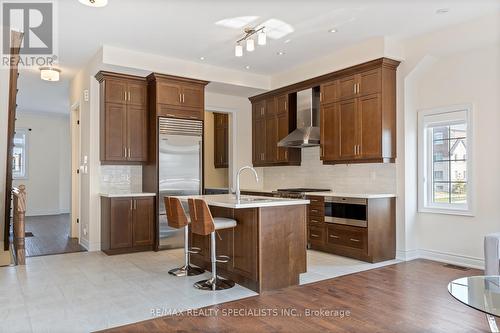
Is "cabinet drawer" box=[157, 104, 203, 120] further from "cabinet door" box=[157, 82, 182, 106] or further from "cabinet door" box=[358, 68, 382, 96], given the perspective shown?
"cabinet door" box=[358, 68, 382, 96]

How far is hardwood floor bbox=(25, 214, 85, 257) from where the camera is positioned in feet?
18.5

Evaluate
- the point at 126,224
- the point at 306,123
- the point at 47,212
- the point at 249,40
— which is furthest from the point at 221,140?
the point at 47,212

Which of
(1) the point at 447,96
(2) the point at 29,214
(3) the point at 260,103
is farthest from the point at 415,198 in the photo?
(2) the point at 29,214

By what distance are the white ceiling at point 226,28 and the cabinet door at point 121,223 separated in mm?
2286

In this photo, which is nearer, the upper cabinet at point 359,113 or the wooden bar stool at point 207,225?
the wooden bar stool at point 207,225

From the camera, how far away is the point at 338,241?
207 inches

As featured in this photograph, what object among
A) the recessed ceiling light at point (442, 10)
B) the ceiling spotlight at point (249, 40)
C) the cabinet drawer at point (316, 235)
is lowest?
the cabinet drawer at point (316, 235)

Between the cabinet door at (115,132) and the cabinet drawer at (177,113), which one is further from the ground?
the cabinet drawer at (177,113)

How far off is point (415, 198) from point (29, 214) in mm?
9937

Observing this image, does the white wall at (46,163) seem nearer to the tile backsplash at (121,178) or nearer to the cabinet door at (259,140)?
the tile backsplash at (121,178)

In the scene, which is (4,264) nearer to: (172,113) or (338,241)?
(172,113)

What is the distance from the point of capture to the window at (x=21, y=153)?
400 inches

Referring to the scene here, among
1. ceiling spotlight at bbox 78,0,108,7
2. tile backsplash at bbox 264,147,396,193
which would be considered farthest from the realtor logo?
tile backsplash at bbox 264,147,396,193

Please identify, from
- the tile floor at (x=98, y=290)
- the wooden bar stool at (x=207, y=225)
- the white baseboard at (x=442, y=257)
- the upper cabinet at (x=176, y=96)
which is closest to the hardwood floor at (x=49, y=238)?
the tile floor at (x=98, y=290)
